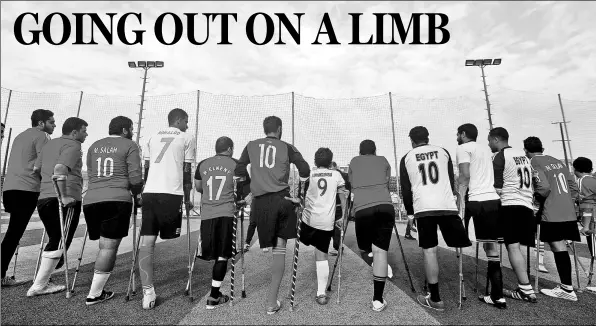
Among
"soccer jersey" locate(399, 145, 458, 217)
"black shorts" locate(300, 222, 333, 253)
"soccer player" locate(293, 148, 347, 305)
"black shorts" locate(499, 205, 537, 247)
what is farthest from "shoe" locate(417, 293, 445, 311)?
"black shorts" locate(499, 205, 537, 247)

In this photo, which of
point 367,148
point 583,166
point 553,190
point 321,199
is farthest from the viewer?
point 583,166

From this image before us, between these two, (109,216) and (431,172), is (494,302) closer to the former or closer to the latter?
(431,172)

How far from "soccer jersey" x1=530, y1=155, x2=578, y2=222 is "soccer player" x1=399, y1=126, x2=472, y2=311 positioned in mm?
1523

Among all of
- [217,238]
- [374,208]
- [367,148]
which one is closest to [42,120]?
[217,238]

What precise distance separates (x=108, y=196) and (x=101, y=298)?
1.13 meters

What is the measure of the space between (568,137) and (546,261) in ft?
42.8

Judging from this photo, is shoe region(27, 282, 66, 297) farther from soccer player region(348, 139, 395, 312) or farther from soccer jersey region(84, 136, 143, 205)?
soccer player region(348, 139, 395, 312)

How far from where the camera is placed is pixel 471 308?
127 inches

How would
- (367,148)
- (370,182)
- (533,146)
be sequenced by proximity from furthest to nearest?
(533,146), (367,148), (370,182)

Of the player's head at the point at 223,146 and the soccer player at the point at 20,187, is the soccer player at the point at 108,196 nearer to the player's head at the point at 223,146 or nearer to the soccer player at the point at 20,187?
the player's head at the point at 223,146

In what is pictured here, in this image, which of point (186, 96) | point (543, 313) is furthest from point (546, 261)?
point (186, 96)

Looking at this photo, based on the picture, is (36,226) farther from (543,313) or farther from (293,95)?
(543,313)

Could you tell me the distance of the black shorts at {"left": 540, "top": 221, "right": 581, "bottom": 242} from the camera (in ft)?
12.7

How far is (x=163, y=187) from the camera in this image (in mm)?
3393
